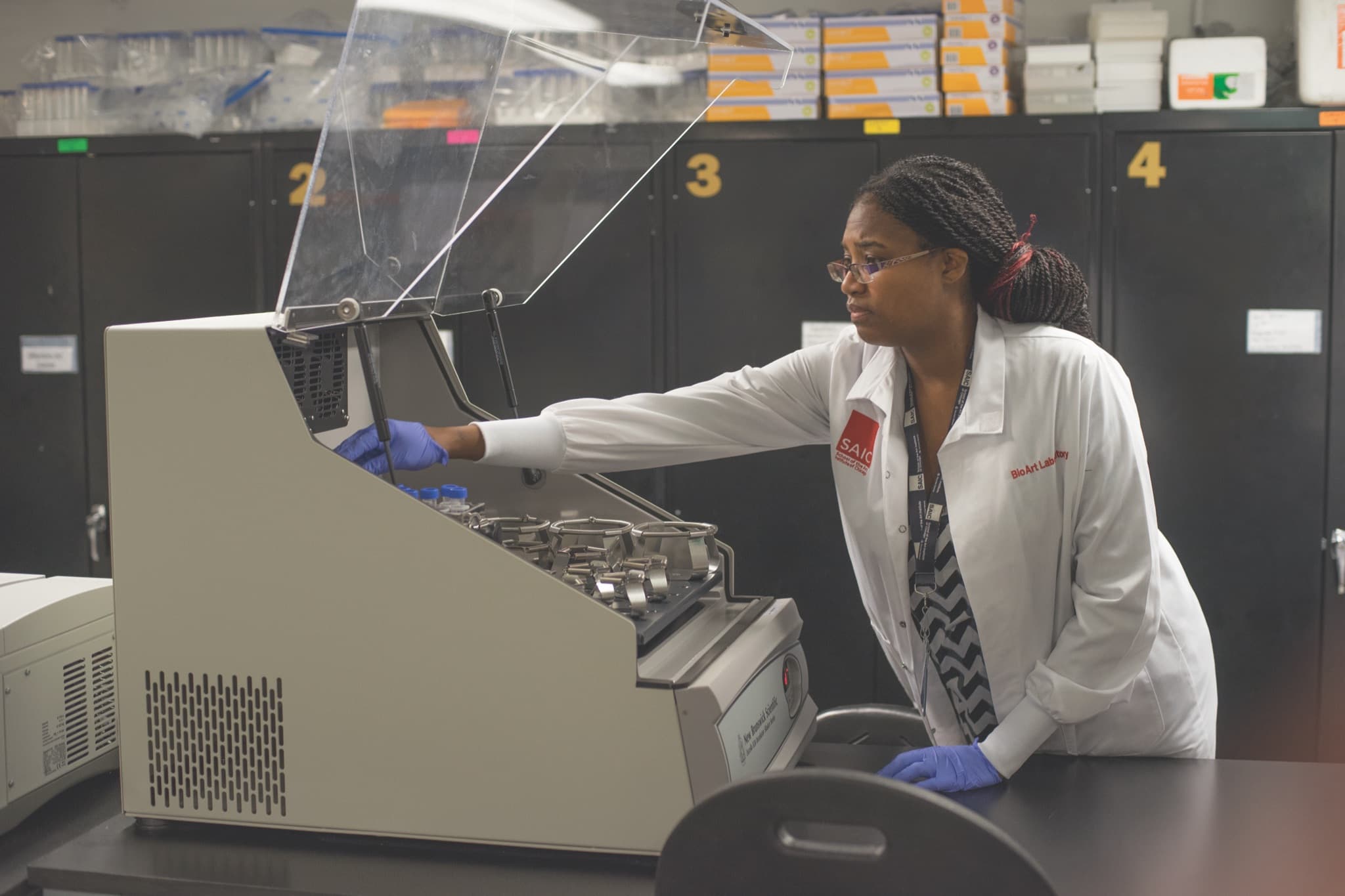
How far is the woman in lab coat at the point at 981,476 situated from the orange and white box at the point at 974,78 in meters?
1.62

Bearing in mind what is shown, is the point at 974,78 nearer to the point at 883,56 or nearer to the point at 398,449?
the point at 883,56

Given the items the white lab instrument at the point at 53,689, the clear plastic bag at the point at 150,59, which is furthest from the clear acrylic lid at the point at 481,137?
the clear plastic bag at the point at 150,59

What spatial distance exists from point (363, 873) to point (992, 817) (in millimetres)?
609

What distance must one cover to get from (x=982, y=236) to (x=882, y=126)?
1.66 m

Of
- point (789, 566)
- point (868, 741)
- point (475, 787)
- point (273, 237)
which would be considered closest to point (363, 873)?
point (475, 787)

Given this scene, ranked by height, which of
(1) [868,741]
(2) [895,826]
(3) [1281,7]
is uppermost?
(3) [1281,7]

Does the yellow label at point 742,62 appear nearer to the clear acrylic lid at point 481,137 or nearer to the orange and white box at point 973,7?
the clear acrylic lid at point 481,137

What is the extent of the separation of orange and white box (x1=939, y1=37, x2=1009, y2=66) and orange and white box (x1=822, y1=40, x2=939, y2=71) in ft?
0.12

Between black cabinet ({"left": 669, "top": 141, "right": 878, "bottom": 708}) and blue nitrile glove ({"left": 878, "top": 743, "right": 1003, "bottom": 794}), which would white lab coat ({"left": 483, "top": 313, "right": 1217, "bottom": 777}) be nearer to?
blue nitrile glove ({"left": 878, "top": 743, "right": 1003, "bottom": 794})

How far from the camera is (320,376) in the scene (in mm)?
1310

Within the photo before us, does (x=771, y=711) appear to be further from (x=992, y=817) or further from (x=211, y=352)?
(x=211, y=352)

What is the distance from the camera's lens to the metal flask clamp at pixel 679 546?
4.65 ft

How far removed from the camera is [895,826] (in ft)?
2.59

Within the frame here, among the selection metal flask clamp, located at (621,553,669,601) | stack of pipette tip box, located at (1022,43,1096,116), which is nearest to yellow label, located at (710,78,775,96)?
stack of pipette tip box, located at (1022,43,1096,116)
